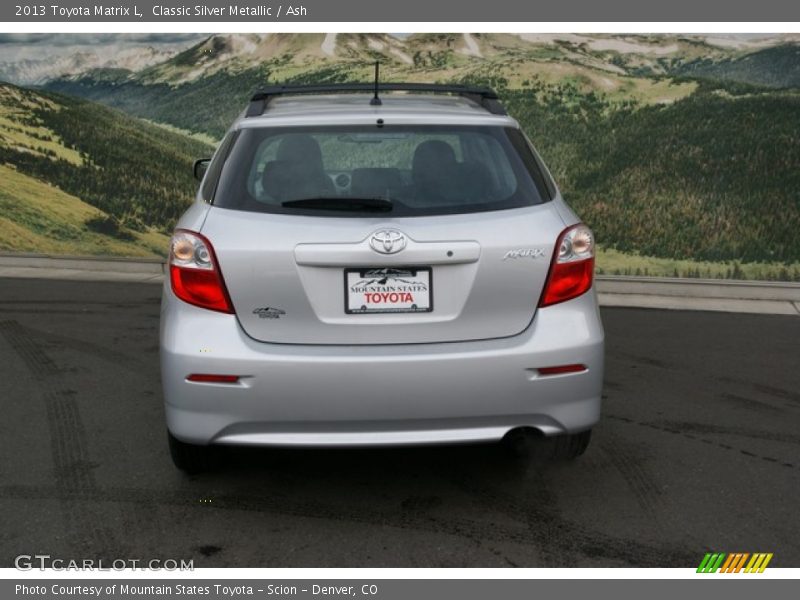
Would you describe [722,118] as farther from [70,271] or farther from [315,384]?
[315,384]

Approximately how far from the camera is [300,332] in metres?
4.04

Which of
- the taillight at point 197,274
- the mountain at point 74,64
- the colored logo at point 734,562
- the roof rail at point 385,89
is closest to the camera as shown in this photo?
the colored logo at point 734,562

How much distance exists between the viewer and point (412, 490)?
4582mm

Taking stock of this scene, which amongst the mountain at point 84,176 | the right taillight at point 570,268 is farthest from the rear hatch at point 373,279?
the mountain at point 84,176

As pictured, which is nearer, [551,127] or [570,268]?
[570,268]

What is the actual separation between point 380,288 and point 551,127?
28.1 feet

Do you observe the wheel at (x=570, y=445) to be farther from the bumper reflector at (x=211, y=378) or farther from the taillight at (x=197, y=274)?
the taillight at (x=197, y=274)

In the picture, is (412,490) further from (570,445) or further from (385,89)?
(385,89)

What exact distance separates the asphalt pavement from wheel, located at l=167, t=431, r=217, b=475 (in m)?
0.06

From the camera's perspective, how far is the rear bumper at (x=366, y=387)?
13.0ft

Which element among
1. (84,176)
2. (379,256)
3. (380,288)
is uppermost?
(379,256)

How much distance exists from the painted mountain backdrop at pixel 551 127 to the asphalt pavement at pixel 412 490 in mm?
4722

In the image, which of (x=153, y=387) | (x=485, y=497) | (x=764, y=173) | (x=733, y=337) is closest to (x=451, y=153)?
(x=485, y=497)

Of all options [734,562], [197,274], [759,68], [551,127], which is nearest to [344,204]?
[197,274]
